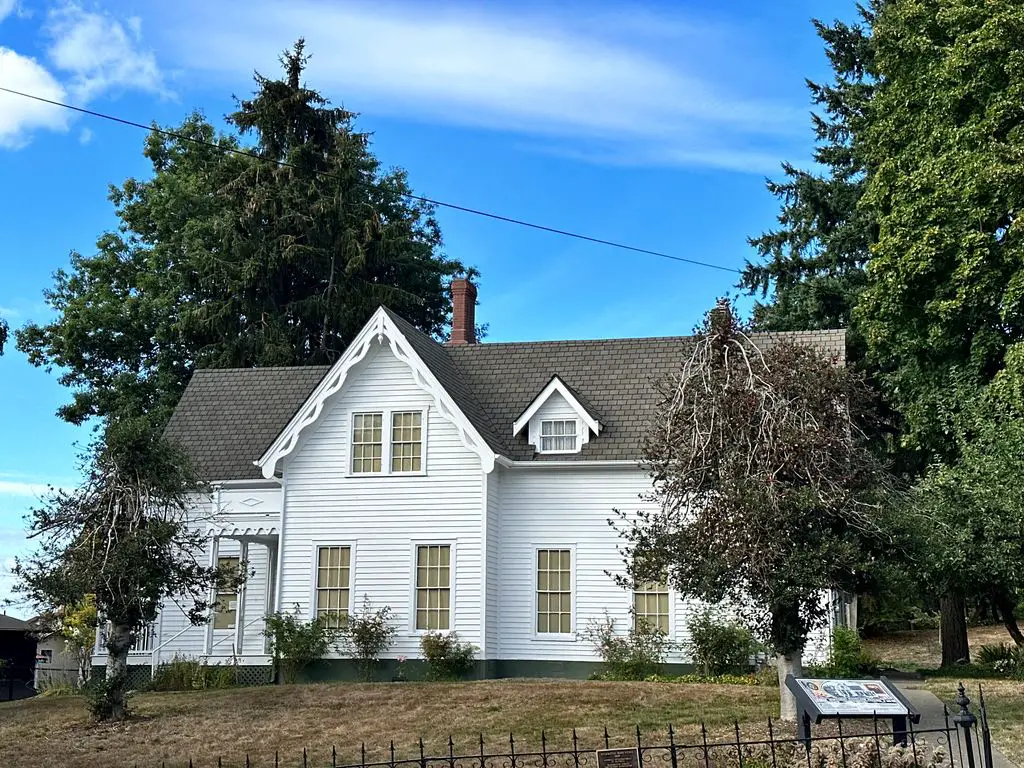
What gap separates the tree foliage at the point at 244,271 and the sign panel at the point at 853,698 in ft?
108

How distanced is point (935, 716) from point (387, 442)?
13.9 metres

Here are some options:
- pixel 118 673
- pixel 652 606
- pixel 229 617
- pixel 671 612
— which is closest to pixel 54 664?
pixel 229 617

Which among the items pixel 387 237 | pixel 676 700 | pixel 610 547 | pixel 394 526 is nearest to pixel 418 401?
pixel 394 526

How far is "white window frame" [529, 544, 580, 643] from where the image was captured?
82.5 ft

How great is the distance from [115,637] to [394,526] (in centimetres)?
761

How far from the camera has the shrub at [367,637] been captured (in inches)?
967

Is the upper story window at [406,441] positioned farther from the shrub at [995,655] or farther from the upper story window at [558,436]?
the shrub at [995,655]

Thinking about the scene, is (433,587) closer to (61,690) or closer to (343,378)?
(343,378)

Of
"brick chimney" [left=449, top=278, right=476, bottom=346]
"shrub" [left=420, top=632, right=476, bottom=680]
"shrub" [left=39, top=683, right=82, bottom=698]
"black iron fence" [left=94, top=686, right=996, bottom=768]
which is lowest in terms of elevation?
"shrub" [left=39, top=683, right=82, bottom=698]

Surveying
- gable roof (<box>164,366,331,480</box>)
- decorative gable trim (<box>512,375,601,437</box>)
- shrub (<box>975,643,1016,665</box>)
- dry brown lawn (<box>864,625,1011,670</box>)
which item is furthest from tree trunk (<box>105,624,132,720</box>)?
dry brown lawn (<box>864,625,1011,670</box>)

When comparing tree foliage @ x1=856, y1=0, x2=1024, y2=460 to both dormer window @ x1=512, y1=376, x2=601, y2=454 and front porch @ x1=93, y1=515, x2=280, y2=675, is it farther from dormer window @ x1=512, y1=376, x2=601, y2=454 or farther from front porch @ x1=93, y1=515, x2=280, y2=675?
front porch @ x1=93, y1=515, x2=280, y2=675

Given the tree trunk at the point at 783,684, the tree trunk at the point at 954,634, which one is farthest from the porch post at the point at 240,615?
the tree trunk at the point at 954,634

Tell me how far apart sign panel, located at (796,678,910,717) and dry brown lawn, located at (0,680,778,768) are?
11.9ft

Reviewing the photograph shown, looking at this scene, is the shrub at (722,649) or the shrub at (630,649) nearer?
the shrub at (722,649)
